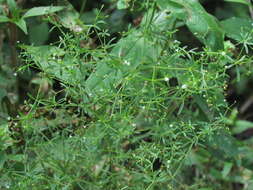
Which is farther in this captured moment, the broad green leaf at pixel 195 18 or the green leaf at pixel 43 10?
the green leaf at pixel 43 10

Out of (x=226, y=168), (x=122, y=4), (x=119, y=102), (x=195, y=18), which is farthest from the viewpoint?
(x=226, y=168)

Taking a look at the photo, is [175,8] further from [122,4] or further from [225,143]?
[225,143]

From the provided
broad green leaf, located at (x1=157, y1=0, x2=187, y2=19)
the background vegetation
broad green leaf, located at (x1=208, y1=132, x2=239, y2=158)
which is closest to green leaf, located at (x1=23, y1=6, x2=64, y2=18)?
the background vegetation

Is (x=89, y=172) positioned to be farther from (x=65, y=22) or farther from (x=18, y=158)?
(x=65, y=22)

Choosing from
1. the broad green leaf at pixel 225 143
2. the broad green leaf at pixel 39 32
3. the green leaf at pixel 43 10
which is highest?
the green leaf at pixel 43 10

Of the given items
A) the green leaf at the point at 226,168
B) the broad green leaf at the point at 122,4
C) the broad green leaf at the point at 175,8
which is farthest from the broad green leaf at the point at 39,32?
the green leaf at the point at 226,168

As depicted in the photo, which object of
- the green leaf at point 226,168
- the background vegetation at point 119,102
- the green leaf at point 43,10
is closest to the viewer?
the background vegetation at point 119,102

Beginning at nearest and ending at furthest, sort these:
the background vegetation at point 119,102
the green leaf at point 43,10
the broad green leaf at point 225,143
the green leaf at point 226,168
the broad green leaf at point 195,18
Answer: the background vegetation at point 119,102, the broad green leaf at point 195,18, the green leaf at point 43,10, the broad green leaf at point 225,143, the green leaf at point 226,168

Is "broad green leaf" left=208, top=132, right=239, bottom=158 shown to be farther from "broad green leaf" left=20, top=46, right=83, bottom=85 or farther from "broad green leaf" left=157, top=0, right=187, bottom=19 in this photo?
"broad green leaf" left=20, top=46, right=83, bottom=85

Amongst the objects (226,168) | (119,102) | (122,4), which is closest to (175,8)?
(122,4)

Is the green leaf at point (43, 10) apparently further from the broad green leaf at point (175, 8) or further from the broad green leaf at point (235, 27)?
the broad green leaf at point (235, 27)

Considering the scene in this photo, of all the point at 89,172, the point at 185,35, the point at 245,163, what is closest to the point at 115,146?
the point at 89,172

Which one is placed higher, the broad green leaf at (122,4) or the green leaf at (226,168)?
the broad green leaf at (122,4)
